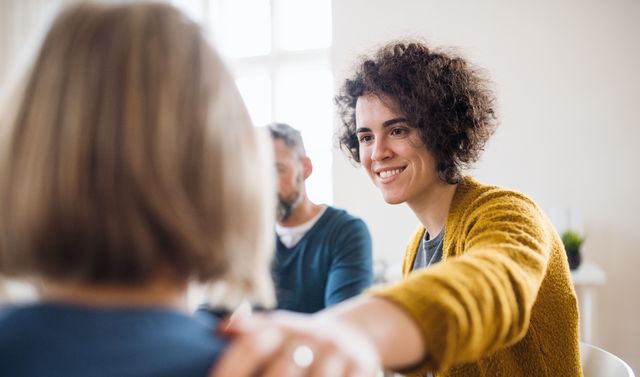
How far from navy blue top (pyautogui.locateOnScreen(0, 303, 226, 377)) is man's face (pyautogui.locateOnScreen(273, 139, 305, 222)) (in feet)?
4.84

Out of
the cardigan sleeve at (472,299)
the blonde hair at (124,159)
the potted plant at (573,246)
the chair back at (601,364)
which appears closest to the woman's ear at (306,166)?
the chair back at (601,364)

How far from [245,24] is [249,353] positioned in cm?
444

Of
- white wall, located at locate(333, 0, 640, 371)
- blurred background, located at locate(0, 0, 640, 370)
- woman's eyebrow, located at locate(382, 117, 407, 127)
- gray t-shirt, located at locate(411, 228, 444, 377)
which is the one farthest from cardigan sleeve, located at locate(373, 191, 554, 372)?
white wall, located at locate(333, 0, 640, 371)

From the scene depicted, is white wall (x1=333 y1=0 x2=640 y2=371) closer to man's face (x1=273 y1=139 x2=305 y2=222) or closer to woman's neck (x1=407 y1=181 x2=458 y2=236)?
man's face (x1=273 y1=139 x2=305 y2=222)

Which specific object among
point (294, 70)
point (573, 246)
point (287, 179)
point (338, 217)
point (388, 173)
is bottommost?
point (573, 246)

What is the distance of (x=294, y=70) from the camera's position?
4.35 m

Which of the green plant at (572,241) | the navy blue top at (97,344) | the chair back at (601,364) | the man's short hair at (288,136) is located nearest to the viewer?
the navy blue top at (97,344)

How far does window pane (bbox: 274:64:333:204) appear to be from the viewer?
428 cm

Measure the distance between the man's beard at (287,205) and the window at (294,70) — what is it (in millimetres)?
2288

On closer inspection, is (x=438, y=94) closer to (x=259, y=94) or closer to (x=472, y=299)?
(x=472, y=299)

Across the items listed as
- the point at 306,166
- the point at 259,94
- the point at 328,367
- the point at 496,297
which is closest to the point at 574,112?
the point at 306,166

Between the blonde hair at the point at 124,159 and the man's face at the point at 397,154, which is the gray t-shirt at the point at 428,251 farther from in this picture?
the blonde hair at the point at 124,159

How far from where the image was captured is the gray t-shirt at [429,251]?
141 centimetres

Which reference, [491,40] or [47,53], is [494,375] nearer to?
[47,53]
